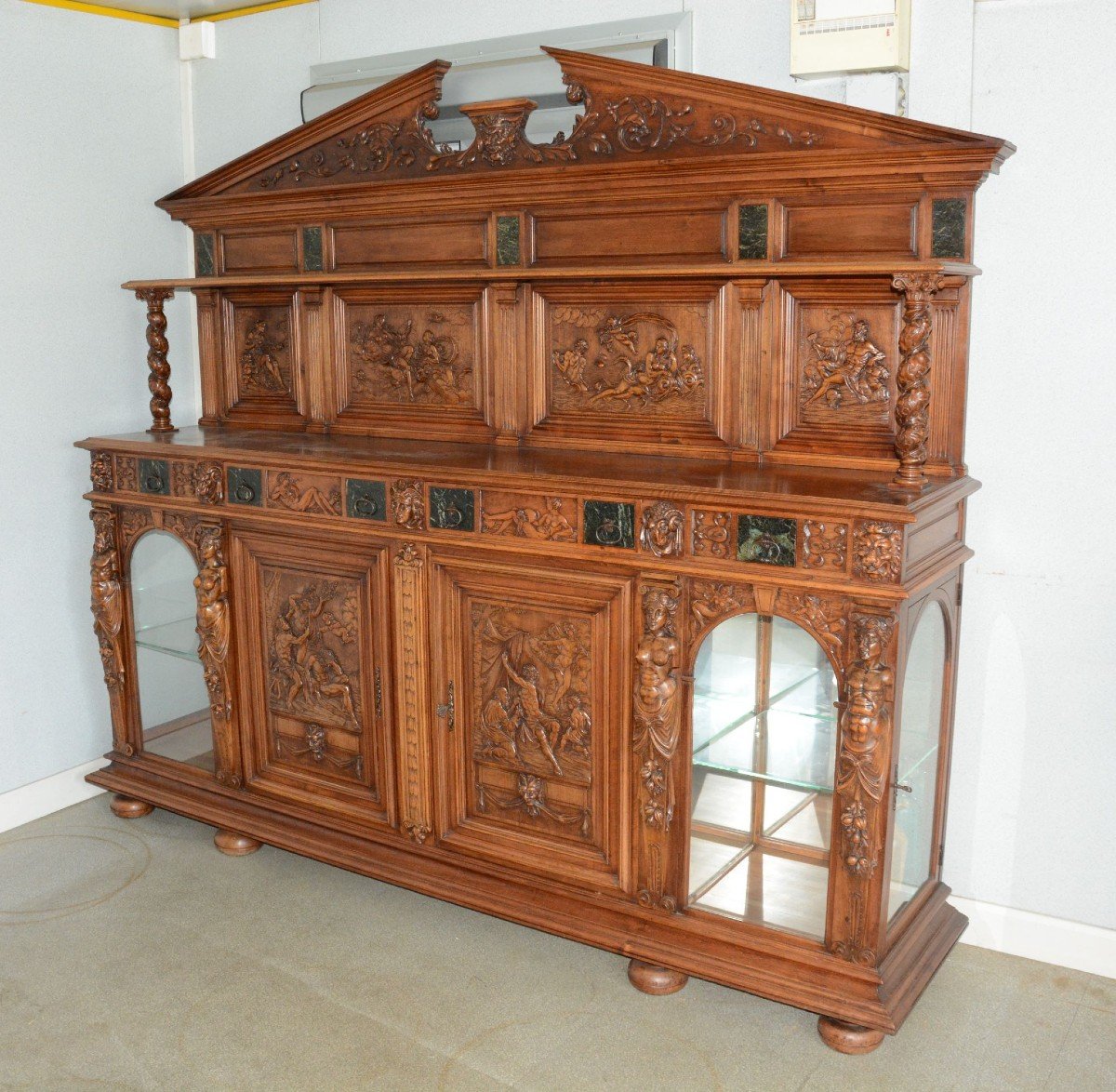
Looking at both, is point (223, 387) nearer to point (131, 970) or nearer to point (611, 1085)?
point (131, 970)

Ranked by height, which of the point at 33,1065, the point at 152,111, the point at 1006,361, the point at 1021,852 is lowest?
the point at 33,1065

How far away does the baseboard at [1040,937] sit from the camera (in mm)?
3109

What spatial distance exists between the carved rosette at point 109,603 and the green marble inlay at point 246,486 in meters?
0.58

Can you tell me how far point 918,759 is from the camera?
298 centimetres

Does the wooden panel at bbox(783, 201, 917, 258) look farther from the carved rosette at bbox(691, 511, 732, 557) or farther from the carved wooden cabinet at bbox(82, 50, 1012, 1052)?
the carved rosette at bbox(691, 511, 732, 557)

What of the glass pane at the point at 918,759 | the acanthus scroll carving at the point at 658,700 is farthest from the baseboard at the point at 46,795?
the glass pane at the point at 918,759

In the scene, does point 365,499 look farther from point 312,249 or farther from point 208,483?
point 312,249

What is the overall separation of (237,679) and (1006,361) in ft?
7.77

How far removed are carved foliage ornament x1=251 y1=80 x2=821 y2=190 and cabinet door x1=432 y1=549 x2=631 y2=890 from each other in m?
1.16

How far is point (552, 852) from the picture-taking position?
3.14 meters

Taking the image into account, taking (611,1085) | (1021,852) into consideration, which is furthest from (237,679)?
(1021,852)

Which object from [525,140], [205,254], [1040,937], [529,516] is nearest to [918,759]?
[1040,937]

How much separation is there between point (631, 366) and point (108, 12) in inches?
88.6

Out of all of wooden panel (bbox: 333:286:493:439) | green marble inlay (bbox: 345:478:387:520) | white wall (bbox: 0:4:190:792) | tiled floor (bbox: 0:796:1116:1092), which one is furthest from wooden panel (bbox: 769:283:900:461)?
white wall (bbox: 0:4:190:792)
